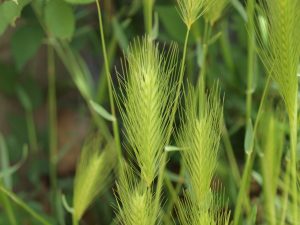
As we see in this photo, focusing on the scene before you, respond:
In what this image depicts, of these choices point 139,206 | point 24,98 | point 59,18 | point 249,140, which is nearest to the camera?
point 139,206

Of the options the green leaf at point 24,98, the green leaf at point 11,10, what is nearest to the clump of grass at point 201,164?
the green leaf at point 11,10

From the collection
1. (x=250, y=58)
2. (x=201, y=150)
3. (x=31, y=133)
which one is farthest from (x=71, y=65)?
(x=201, y=150)

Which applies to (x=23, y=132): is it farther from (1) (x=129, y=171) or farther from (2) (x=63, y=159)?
(1) (x=129, y=171)

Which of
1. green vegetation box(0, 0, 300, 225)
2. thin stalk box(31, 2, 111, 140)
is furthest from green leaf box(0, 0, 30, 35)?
thin stalk box(31, 2, 111, 140)

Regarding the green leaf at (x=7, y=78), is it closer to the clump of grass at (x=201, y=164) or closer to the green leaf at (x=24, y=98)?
the green leaf at (x=24, y=98)

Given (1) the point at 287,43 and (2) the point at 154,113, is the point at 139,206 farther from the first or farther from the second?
(1) the point at 287,43

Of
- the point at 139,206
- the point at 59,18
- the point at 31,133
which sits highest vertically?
the point at 59,18

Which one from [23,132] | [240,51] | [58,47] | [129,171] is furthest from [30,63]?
[129,171]
